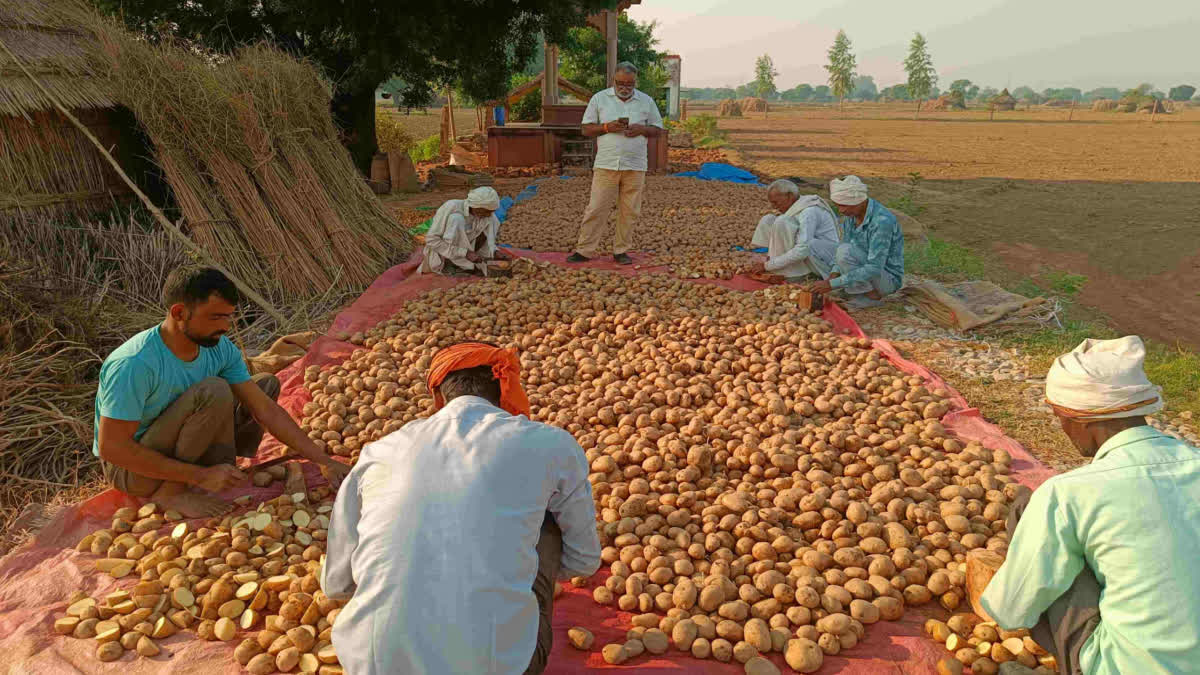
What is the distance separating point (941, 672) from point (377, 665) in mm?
1327

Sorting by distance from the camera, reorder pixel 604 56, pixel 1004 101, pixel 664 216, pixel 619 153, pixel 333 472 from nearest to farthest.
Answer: pixel 333 472
pixel 619 153
pixel 664 216
pixel 604 56
pixel 1004 101

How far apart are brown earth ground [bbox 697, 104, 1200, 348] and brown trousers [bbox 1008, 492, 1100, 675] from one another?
12.9 ft

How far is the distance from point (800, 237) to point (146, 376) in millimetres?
4037

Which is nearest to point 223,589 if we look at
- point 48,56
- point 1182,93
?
point 48,56

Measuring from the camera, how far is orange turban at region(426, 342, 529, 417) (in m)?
1.73

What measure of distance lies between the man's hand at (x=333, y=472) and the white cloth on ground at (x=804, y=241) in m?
3.41

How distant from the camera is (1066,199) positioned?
9.98m

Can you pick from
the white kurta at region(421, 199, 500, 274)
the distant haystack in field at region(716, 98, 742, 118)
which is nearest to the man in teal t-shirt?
the white kurta at region(421, 199, 500, 274)

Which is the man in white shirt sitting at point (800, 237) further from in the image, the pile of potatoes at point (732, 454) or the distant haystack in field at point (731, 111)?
the distant haystack in field at point (731, 111)

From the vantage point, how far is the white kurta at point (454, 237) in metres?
5.24

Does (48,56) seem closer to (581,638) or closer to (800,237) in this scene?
(800,237)

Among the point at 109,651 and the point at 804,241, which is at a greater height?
the point at 804,241

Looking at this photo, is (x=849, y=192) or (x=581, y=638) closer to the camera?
(x=581, y=638)

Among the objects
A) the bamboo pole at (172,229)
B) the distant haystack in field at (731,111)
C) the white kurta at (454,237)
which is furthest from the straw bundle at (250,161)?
the distant haystack in field at (731,111)
